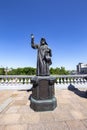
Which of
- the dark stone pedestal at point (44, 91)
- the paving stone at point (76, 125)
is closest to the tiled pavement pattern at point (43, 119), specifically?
the paving stone at point (76, 125)

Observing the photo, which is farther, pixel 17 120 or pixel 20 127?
pixel 17 120

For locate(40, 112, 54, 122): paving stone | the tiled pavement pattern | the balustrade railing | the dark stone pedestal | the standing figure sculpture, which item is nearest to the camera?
the tiled pavement pattern

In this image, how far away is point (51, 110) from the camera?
5.42 metres

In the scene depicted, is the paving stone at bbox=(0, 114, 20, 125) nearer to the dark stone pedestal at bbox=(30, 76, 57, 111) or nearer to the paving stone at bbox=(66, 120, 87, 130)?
the dark stone pedestal at bbox=(30, 76, 57, 111)

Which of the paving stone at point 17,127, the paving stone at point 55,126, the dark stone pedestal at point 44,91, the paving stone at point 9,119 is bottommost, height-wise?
the paving stone at point 17,127

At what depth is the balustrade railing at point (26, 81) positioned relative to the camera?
1064cm

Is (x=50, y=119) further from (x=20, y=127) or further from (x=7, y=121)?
(x=7, y=121)

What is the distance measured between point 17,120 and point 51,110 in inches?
63.3

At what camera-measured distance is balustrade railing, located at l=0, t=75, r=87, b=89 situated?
1064cm

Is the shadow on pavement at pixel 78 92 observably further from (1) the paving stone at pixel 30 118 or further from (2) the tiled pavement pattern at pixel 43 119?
(1) the paving stone at pixel 30 118

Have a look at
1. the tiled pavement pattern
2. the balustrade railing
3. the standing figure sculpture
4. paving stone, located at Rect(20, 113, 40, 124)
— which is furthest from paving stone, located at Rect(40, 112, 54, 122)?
the balustrade railing

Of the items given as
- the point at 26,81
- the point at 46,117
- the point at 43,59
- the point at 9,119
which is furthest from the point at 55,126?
the point at 26,81

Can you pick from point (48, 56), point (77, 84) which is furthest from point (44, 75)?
point (77, 84)

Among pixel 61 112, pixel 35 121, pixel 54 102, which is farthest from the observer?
pixel 54 102
